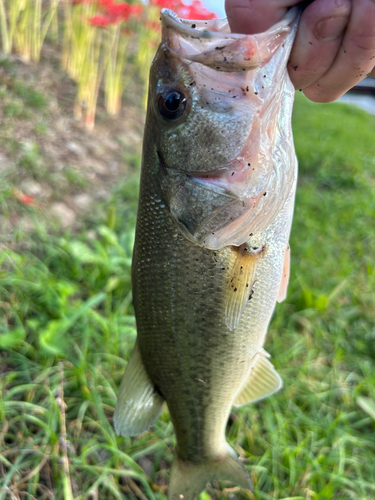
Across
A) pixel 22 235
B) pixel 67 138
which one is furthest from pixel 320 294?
pixel 67 138

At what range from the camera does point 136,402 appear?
118 centimetres

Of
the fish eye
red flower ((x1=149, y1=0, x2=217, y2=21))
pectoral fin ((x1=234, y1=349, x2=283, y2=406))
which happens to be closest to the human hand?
the fish eye

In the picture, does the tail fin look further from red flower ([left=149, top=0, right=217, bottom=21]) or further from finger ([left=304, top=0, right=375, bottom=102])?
red flower ([left=149, top=0, right=217, bottom=21])

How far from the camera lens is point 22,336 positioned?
6.16 ft

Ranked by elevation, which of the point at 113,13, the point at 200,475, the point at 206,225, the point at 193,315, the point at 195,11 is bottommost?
the point at 200,475

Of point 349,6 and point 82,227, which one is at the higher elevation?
point 349,6

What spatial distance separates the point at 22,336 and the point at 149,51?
15.5 ft

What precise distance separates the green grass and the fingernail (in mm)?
1551

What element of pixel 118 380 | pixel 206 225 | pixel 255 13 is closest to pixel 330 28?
pixel 255 13

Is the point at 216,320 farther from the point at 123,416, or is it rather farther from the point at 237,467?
the point at 237,467

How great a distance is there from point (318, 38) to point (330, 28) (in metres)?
0.03

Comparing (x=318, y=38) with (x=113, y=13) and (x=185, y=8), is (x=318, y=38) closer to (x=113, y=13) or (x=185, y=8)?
(x=113, y=13)

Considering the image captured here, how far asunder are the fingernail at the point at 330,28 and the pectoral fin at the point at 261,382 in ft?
3.22

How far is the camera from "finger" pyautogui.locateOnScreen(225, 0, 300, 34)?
85 centimetres
